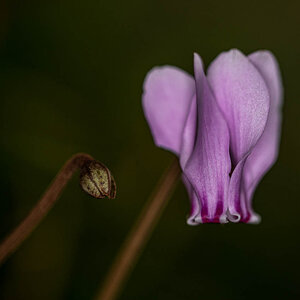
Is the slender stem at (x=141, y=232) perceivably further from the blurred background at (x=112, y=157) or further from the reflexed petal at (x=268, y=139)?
the blurred background at (x=112, y=157)

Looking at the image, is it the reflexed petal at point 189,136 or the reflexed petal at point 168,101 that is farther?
the reflexed petal at point 168,101

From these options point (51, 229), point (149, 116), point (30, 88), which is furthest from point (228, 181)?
point (30, 88)

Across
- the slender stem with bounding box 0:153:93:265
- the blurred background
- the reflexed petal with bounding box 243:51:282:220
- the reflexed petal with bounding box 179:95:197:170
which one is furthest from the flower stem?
the blurred background

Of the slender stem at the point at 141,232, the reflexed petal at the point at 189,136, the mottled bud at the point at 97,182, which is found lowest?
the slender stem at the point at 141,232

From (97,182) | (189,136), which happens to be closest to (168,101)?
(189,136)

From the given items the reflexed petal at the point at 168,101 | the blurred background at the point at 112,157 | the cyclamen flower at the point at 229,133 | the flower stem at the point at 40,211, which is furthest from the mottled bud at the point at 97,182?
the blurred background at the point at 112,157

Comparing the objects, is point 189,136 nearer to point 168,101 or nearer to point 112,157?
point 168,101
